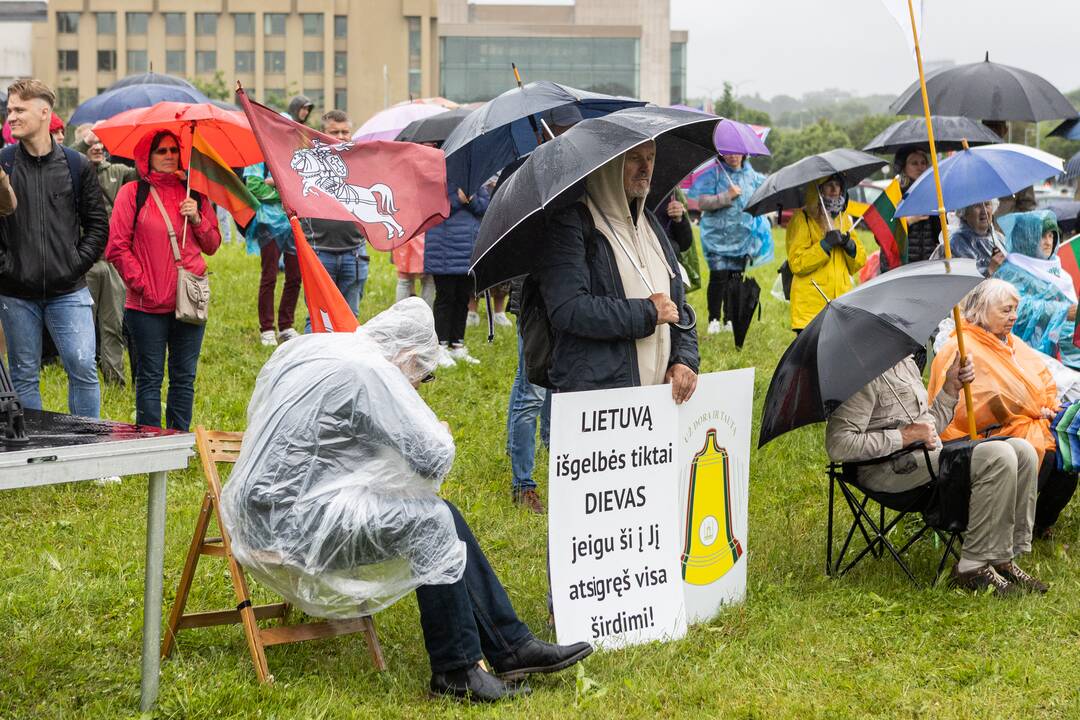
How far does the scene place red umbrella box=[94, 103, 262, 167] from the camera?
7926 mm

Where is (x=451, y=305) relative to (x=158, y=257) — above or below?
below

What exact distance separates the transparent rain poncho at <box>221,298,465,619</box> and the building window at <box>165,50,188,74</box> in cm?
10543

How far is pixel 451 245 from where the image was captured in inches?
440

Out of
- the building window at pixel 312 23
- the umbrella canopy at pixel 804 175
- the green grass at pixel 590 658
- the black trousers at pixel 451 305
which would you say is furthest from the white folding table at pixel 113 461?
the building window at pixel 312 23

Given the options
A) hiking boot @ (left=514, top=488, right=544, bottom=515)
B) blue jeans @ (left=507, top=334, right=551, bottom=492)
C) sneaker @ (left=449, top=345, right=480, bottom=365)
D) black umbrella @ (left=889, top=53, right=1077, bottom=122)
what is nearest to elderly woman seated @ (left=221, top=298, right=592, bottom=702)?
blue jeans @ (left=507, top=334, right=551, bottom=492)

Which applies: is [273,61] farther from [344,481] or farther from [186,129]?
[344,481]

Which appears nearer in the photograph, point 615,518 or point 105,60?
point 615,518

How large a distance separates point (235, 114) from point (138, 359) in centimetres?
190

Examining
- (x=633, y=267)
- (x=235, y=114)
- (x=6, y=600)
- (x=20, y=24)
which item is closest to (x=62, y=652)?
(x=6, y=600)

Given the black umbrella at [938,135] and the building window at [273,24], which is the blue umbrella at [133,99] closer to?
the black umbrella at [938,135]

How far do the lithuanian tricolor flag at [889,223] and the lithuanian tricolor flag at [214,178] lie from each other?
452cm

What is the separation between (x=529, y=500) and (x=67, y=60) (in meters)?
105

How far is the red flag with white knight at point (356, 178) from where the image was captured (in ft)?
19.6

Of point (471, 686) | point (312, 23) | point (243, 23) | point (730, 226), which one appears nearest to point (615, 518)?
point (471, 686)
